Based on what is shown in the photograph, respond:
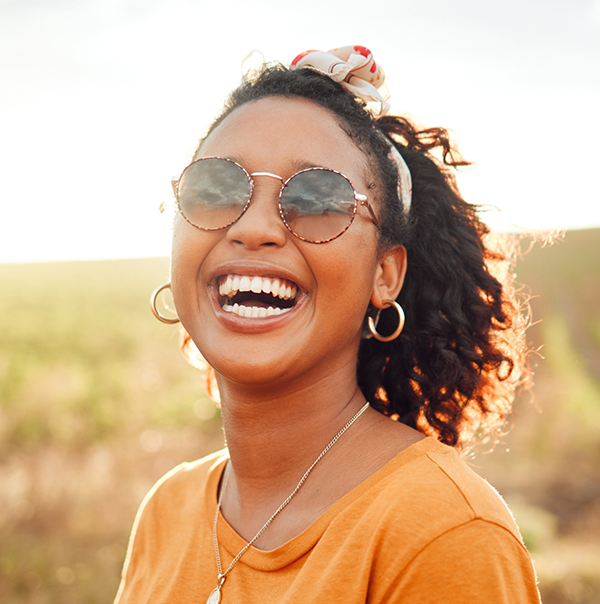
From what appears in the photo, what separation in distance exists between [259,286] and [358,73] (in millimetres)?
1021

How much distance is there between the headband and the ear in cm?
19

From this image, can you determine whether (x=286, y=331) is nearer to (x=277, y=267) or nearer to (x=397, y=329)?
(x=277, y=267)

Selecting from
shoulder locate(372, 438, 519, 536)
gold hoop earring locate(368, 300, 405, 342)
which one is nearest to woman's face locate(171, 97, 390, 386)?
gold hoop earring locate(368, 300, 405, 342)

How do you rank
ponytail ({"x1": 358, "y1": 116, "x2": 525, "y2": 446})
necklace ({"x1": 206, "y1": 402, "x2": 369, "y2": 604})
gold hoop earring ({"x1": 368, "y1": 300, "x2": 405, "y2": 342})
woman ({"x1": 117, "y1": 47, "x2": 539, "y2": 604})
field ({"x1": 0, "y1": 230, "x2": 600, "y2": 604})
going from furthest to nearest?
field ({"x1": 0, "y1": 230, "x2": 600, "y2": 604})
ponytail ({"x1": 358, "y1": 116, "x2": 525, "y2": 446})
gold hoop earring ({"x1": 368, "y1": 300, "x2": 405, "y2": 342})
necklace ({"x1": 206, "y1": 402, "x2": 369, "y2": 604})
woman ({"x1": 117, "y1": 47, "x2": 539, "y2": 604})

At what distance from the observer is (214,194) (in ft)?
6.26

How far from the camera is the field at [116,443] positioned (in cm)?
627

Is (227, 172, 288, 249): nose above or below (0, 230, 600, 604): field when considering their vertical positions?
above

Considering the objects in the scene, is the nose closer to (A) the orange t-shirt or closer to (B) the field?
(A) the orange t-shirt

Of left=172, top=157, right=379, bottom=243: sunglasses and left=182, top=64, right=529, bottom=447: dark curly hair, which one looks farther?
left=182, top=64, right=529, bottom=447: dark curly hair

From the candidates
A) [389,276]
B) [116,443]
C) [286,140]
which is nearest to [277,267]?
[286,140]

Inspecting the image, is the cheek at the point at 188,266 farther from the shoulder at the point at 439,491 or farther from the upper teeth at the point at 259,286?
the shoulder at the point at 439,491

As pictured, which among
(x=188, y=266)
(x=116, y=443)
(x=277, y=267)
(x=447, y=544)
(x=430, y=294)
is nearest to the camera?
(x=447, y=544)

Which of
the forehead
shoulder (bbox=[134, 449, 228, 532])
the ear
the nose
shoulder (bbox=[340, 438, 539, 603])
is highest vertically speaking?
the forehead

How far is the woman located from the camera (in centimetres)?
146
